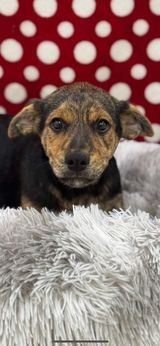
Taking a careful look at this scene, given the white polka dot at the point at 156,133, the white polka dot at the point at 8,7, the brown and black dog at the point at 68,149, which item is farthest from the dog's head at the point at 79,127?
the white polka dot at the point at 8,7

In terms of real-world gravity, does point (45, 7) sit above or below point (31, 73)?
above

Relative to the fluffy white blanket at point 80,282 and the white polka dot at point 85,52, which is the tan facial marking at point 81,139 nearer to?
the fluffy white blanket at point 80,282

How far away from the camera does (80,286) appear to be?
1119 mm

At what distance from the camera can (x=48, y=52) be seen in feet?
6.67

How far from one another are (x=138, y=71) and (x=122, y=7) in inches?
9.9

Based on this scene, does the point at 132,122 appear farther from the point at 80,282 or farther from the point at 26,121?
the point at 80,282

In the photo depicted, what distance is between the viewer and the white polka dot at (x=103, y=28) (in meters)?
1.99

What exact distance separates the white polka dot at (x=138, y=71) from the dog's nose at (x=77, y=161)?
791mm

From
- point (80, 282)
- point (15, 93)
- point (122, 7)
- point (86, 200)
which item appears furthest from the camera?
point (15, 93)

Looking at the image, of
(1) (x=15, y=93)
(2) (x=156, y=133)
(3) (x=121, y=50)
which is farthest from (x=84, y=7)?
(2) (x=156, y=133)

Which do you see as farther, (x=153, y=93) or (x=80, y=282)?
(x=153, y=93)

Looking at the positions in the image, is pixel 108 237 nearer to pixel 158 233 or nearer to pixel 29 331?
pixel 158 233

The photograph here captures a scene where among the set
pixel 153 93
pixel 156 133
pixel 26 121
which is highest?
pixel 153 93

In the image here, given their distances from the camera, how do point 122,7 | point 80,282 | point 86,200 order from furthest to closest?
point 122,7 < point 86,200 < point 80,282
